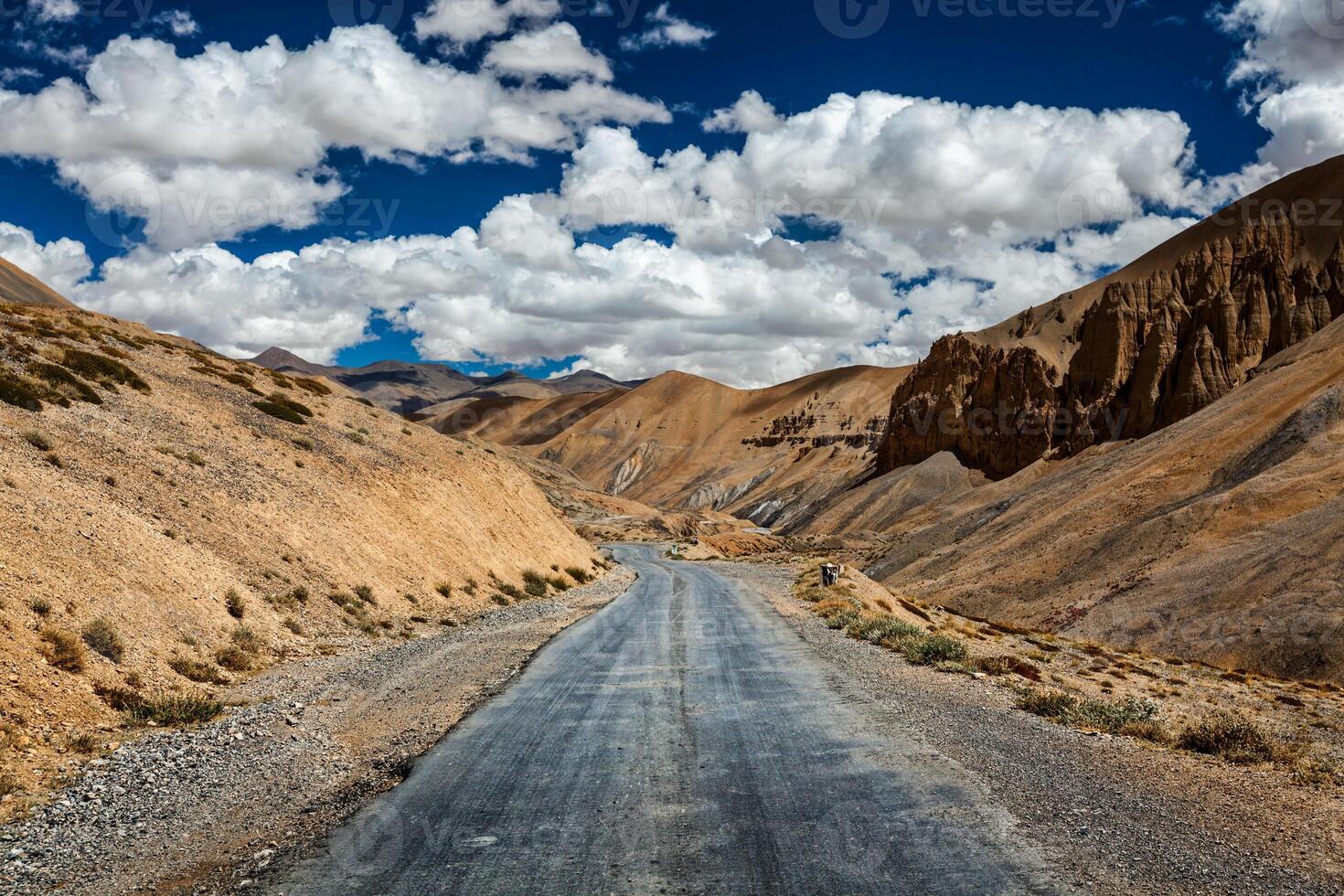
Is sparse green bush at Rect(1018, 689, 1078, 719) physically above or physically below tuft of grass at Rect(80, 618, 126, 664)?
below

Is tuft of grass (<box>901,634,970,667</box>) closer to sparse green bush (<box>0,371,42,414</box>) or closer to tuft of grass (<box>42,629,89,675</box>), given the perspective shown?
tuft of grass (<box>42,629,89,675</box>)

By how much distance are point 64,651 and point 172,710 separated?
1.87m

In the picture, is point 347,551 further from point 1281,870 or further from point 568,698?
point 1281,870

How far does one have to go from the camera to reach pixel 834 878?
553 cm

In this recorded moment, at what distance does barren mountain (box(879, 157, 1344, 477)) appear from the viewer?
8725cm

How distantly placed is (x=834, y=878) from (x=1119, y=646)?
3182 centimetres

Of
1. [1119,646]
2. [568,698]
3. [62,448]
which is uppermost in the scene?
[62,448]

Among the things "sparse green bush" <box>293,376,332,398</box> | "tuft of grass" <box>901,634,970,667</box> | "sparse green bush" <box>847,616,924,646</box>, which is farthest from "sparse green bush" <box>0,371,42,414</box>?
"tuft of grass" <box>901,634,970,667</box>

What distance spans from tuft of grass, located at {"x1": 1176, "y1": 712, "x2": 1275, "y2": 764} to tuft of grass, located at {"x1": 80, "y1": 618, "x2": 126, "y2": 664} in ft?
45.7

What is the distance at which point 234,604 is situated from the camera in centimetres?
1555

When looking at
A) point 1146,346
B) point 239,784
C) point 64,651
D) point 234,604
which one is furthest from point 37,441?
point 1146,346

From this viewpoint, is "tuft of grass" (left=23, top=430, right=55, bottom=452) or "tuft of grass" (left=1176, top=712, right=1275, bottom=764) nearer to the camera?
"tuft of grass" (left=1176, top=712, right=1275, bottom=764)

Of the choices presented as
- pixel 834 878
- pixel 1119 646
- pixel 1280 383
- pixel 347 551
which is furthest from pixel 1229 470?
pixel 834 878

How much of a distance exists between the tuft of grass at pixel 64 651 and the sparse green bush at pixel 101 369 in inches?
658
